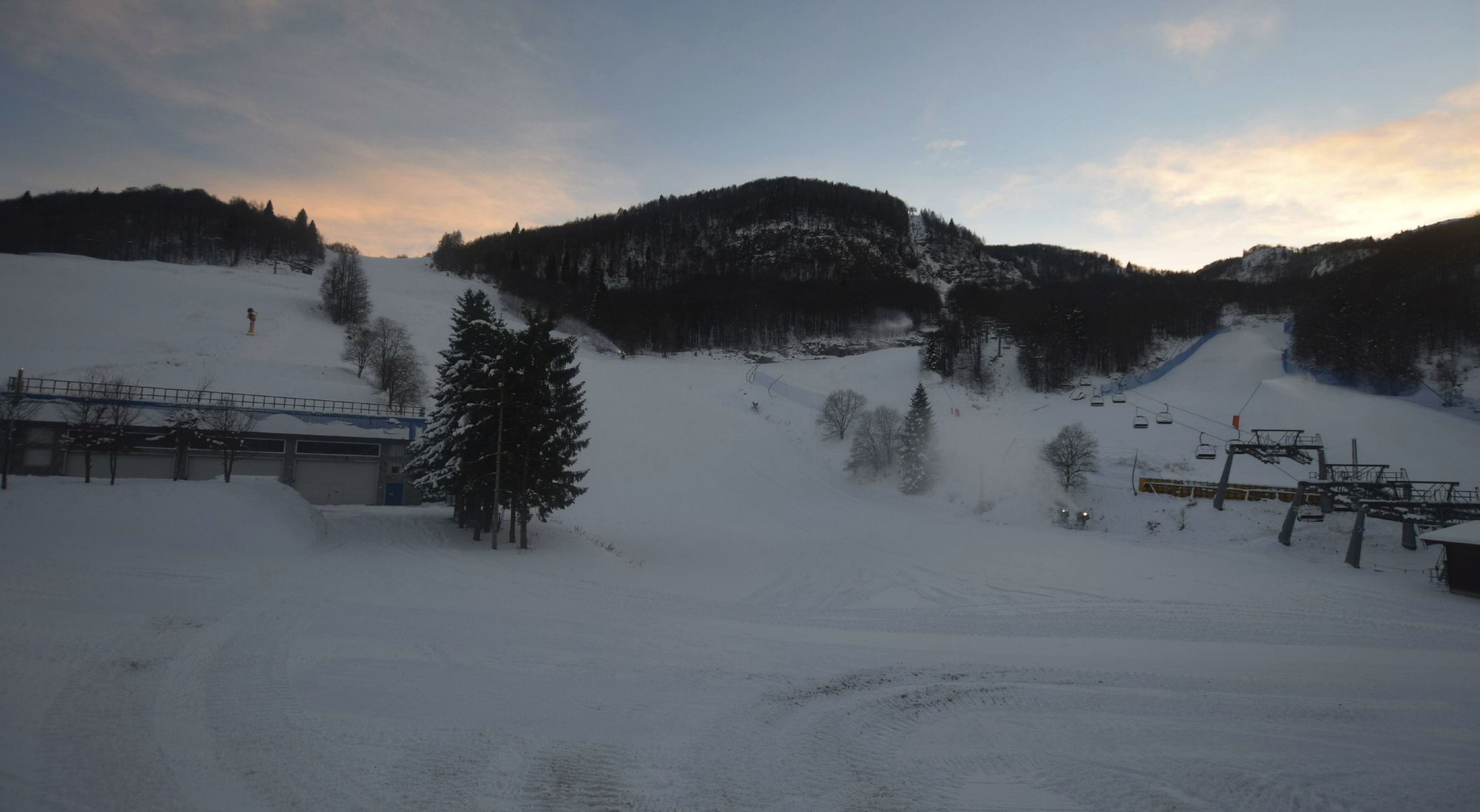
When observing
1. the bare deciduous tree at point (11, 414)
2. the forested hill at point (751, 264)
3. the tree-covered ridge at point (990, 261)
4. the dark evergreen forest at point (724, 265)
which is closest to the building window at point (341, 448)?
the bare deciduous tree at point (11, 414)

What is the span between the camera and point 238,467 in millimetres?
33000

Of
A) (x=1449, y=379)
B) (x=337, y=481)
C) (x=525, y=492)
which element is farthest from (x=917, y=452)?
(x=1449, y=379)

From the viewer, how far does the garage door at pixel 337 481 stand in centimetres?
3428

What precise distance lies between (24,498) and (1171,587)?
36.0m

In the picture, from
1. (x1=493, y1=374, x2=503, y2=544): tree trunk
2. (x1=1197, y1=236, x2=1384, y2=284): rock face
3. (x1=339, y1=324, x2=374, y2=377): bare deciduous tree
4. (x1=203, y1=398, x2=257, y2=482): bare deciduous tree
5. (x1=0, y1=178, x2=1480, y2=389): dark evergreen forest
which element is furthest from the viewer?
(x1=1197, y1=236, x2=1384, y2=284): rock face

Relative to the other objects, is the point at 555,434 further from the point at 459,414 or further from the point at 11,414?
the point at 11,414

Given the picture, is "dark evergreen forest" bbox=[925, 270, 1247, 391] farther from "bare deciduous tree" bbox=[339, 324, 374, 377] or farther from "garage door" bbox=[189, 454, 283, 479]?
"garage door" bbox=[189, 454, 283, 479]

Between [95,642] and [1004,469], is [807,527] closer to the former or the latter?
[1004,469]

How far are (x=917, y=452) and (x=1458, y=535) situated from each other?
2514cm

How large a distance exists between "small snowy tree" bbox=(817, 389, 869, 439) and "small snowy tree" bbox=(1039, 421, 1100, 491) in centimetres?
1685

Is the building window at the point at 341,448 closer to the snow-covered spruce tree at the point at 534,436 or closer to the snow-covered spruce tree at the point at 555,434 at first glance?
the snow-covered spruce tree at the point at 555,434

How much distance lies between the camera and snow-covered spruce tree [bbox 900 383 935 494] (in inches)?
1661

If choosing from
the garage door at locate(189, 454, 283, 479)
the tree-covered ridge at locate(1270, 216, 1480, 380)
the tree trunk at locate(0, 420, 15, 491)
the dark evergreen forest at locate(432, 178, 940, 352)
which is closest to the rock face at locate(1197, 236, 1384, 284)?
the tree-covered ridge at locate(1270, 216, 1480, 380)

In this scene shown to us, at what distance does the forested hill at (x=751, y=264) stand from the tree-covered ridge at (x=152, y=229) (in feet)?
92.6
